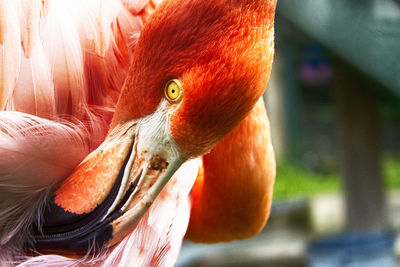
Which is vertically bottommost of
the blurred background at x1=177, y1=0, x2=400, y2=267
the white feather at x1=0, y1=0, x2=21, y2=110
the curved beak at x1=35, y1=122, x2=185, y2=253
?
the curved beak at x1=35, y1=122, x2=185, y2=253

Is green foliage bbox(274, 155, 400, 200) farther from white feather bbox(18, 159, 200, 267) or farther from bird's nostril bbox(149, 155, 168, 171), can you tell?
bird's nostril bbox(149, 155, 168, 171)

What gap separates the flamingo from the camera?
75cm

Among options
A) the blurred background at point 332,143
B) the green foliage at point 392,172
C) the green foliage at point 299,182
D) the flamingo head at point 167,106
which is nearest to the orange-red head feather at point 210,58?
the flamingo head at point 167,106

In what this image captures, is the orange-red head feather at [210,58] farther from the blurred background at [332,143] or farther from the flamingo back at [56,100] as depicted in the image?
the blurred background at [332,143]

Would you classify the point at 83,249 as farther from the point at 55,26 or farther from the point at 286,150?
the point at 286,150

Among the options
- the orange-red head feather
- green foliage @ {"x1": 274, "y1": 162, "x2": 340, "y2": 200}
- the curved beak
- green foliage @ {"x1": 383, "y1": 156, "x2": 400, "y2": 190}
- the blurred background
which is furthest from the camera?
green foliage @ {"x1": 383, "y1": 156, "x2": 400, "y2": 190}

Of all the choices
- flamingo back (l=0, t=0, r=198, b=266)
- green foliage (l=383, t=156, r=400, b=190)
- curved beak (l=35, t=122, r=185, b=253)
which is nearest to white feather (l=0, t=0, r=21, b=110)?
flamingo back (l=0, t=0, r=198, b=266)

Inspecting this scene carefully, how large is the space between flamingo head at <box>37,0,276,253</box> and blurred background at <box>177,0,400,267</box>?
116 centimetres

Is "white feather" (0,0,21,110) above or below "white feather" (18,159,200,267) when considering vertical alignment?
above

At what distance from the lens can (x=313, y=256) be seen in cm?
308

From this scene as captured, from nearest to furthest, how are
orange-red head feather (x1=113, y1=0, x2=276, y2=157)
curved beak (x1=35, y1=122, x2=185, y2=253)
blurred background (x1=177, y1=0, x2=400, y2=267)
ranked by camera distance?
orange-red head feather (x1=113, y1=0, x2=276, y2=157) → curved beak (x1=35, y1=122, x2=185, y2=253) → blurred background (x1=177, y1=0, x2=400, y2=267)

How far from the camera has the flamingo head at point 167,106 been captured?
0.75 m

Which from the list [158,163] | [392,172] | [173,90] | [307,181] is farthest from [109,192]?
[392,172]

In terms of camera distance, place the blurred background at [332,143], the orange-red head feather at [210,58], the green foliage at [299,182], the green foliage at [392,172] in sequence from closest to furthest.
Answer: the orange-red head feather at [210,58] < the blurred background at [332,143] < the green foliage at [299,182] < the green foliage at [392,172]
